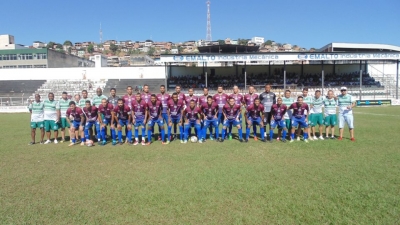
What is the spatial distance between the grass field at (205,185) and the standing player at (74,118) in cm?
115

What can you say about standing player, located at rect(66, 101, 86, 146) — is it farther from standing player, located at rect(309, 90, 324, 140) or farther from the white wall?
the white wall

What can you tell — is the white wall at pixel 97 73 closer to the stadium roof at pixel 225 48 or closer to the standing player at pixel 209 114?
the stadium roof at pixel 225 48

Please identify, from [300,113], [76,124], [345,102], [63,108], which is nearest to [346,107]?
[345,102]

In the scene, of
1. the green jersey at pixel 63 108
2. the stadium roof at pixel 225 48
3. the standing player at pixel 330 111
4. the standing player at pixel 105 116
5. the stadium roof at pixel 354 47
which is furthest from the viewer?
the stadium roof at pixel 354 47

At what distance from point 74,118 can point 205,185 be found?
660cm

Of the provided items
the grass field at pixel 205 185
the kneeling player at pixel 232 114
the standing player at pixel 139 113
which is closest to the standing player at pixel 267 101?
the kneeling player at pixel 232 114

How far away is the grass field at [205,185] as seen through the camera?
4.36 meters

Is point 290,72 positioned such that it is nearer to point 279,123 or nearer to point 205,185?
point 279,123

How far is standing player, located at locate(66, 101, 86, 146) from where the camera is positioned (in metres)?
10.1

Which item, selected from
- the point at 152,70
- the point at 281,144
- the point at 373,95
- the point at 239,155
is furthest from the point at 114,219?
the point at 152,70

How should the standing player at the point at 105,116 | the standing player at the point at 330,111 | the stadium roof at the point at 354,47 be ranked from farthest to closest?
the stadium roof at the point at 354,47 < the standing player at the point at 330,111 < the standing player at the point at 105,116

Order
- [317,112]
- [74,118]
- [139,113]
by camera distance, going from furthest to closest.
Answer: [317,112]
[74,118]
[139,113]

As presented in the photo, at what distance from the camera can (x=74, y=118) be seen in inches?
400

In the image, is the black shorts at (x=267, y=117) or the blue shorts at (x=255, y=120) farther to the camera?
the black shorts at (x=267, y=117)
